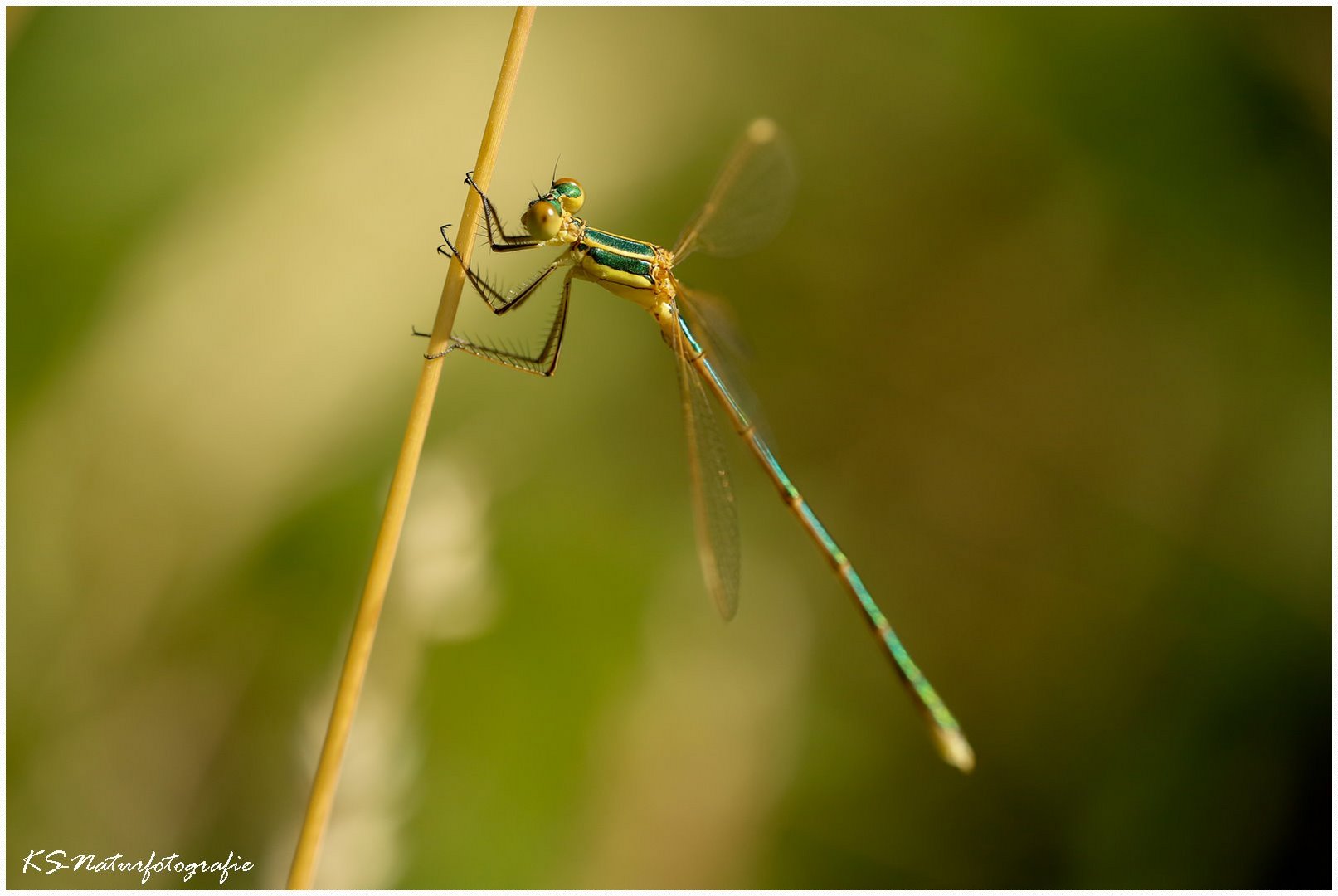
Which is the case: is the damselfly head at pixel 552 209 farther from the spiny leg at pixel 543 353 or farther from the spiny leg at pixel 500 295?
the spiny leg at pixel 543 353

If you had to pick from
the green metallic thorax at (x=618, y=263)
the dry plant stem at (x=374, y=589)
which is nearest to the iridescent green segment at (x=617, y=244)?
the green metallic thorax at (x=618, y=263)

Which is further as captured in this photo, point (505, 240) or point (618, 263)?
point (618, 263)

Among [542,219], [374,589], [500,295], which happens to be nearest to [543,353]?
[500,295]

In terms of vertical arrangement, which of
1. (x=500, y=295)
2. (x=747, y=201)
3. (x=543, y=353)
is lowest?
(x=543, y=353)

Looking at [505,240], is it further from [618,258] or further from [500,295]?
[618,258]

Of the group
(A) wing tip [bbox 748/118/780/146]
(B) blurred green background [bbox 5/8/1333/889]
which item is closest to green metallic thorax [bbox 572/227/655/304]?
(A) wing tip [bbox 748/118/780/146]

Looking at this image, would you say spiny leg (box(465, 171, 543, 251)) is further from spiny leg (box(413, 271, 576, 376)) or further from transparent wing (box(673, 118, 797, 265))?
transparent wing (box(673, 118, 797, 265))
